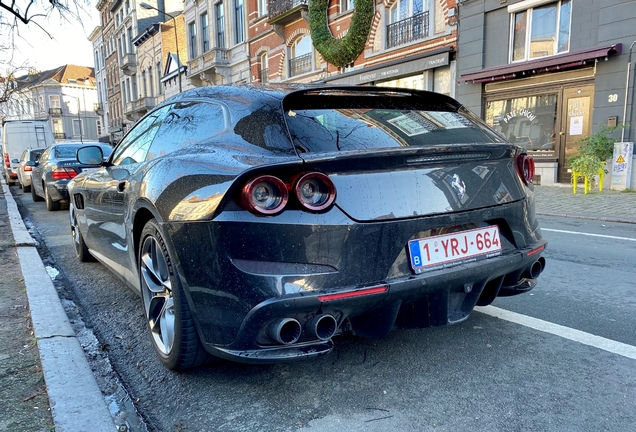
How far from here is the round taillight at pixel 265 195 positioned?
1909mm

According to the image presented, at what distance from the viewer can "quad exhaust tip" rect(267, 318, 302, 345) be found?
6.31 ft

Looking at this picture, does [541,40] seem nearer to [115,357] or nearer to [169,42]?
[115,357]

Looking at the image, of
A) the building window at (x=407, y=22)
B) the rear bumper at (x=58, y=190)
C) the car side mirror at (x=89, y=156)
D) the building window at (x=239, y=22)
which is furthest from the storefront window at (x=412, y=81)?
the car side mirror at (x=89, y=156)

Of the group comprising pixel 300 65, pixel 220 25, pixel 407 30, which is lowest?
pixel 300 65

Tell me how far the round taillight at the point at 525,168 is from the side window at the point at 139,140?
2355 millimetres

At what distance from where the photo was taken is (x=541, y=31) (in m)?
13.8

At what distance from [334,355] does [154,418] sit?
1016 mm

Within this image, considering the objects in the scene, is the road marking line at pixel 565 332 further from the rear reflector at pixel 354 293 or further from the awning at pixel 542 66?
the awning at pixel 542 66

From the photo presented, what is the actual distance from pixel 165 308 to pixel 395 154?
152cm

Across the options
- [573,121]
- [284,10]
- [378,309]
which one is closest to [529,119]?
[573,121]

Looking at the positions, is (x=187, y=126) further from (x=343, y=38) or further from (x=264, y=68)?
(x=264, y=68)

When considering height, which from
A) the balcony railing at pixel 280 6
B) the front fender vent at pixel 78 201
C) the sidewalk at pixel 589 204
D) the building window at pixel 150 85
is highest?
the balcony railing at pixel 280 6

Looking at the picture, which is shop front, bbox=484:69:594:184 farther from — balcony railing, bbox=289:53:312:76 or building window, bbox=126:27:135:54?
building window, bbox=126:27:135:54

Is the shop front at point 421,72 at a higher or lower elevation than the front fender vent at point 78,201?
higher
